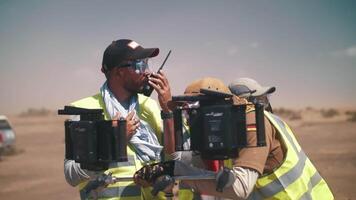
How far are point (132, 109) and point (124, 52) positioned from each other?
1.14ft

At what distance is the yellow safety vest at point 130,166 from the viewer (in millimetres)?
3104

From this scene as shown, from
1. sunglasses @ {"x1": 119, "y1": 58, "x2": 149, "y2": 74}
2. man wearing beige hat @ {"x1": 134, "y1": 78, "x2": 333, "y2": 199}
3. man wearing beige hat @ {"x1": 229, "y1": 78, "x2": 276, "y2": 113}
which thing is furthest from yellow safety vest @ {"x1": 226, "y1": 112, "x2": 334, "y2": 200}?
man wearing beige hat @ {"x1": 229, "y1": 78, "x2": 276, "y2": 113}

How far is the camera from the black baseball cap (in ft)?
10.3

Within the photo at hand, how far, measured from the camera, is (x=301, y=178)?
2.78m

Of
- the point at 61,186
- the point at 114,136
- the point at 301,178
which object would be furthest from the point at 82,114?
the point at 61,186

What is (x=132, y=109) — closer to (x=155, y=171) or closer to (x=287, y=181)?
(x=155, y=171)

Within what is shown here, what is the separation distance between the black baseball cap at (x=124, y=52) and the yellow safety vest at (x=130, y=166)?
261 millimetres

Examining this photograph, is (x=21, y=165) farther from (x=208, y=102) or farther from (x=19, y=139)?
(x=208, y=102)

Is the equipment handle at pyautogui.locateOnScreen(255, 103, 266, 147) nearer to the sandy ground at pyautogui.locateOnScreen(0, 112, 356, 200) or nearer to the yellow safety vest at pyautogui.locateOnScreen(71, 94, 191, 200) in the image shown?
the yellow safety vest at pyautogui.locateOnScreen(71, 94, 191, 200)

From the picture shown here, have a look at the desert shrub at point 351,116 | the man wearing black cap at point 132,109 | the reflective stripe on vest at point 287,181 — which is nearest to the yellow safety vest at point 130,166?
the man wearing black cap at point 132,109

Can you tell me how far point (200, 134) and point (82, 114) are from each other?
2.09 ft

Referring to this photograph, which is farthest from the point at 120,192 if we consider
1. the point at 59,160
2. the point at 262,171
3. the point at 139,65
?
the point at 59,160

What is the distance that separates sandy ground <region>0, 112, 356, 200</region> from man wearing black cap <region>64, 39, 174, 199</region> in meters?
7.45

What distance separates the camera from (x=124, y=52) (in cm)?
319
